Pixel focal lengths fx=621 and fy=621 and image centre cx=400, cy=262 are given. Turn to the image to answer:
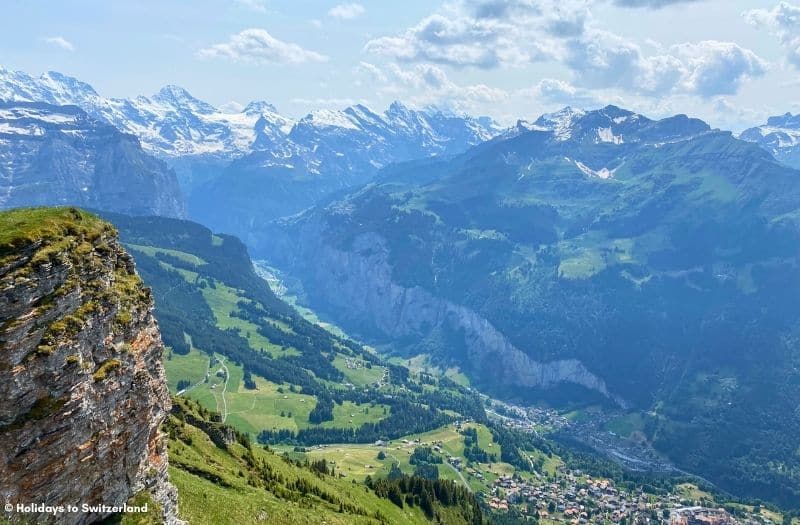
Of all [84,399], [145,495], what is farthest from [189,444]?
[84,399]

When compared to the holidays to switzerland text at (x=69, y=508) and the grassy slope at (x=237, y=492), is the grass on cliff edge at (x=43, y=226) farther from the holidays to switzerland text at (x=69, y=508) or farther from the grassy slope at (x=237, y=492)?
the grassy slope at (x=237, y=492)

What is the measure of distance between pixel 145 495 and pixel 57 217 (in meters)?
25.8

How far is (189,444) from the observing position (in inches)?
4156

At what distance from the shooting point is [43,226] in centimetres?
5072

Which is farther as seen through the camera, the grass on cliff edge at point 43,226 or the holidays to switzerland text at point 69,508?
the grass on cliff edge at point 43,226

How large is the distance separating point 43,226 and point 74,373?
→ 12.5 metres

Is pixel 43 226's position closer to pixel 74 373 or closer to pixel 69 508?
pixel 74 373

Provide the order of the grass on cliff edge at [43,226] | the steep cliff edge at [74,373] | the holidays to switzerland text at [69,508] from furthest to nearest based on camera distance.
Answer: the grass on cliff edge at [43,226] < the steep cliff edge at [74,373] < the holidays to switzerland text at [69,508]

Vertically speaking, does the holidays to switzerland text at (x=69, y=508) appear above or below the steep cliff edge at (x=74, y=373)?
below

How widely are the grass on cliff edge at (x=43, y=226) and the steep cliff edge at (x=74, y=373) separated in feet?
0.33

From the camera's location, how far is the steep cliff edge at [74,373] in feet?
146

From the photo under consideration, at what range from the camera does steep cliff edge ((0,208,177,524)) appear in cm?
4462

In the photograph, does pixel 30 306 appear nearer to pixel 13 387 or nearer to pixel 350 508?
pixel 13 387

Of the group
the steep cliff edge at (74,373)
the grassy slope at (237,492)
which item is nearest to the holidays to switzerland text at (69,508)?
the steep cliff edge at (74,373)
